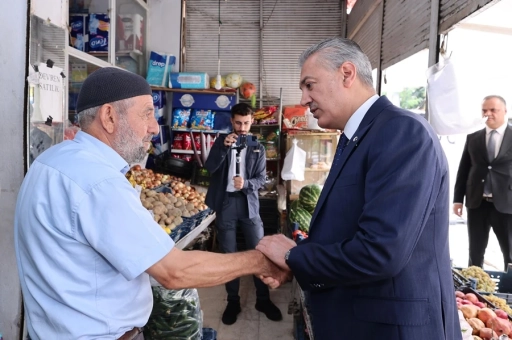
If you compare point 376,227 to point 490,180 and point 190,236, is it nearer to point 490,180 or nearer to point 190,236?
point 190,236

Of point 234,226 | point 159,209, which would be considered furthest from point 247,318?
point 159,209

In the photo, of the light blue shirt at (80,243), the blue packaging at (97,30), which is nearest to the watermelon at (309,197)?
the blue packaging at (97,30)

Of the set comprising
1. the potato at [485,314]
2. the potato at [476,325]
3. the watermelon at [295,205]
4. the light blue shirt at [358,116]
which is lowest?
the potato at [476,325]

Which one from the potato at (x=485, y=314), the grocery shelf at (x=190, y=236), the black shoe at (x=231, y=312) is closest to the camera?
the potato at (x=485, y=314)

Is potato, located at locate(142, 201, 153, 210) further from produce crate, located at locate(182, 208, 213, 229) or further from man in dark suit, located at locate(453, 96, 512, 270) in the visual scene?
man in dark suit, located at locate(453, 96, 512, 270)

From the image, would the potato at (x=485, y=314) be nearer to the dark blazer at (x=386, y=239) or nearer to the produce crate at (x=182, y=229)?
the dark blazer at (x=386, y=239)

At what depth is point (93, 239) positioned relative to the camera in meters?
1.04

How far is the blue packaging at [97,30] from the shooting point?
451cm

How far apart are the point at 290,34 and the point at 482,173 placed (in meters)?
4.08

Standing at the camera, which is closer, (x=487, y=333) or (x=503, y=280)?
Result: (x=487, y=333)

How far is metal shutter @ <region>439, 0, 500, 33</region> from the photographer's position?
2.26 meters

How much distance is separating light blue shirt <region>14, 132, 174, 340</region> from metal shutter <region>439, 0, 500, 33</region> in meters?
2.23

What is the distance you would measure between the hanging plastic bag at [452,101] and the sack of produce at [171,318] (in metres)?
2.06

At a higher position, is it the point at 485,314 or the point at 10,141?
the point at 10,141
